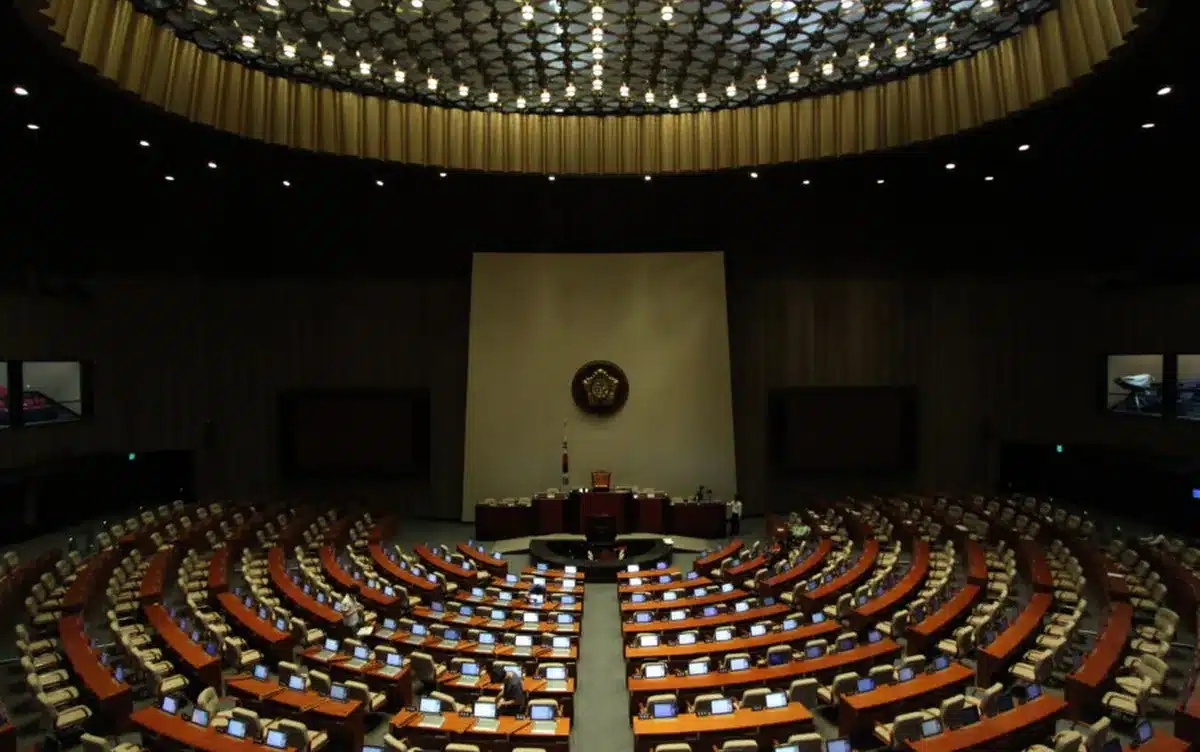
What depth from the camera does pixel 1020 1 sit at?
15.1 metres

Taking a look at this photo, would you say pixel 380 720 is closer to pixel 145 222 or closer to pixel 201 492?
pixel 201 492

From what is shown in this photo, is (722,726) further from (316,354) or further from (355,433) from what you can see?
(316,354)

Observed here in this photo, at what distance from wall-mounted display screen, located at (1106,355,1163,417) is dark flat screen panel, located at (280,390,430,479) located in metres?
22.9

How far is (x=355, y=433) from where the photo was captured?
1081 inches

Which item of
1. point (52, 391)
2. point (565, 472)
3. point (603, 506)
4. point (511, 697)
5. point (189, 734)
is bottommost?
point (511, 697)

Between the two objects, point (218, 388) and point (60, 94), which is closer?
point (60, 94)

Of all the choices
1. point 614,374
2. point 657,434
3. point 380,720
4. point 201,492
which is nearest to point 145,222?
point 201,492

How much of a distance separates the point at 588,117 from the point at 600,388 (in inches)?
350

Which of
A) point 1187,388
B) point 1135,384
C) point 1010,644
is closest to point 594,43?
point 1010,644

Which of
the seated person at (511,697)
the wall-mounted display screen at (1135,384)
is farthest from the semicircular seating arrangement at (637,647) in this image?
the wall-mounted display screen at (1135,384)

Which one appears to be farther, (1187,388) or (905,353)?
(905,353)

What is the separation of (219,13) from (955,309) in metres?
24.1

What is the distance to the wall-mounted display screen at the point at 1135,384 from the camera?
24641 mm

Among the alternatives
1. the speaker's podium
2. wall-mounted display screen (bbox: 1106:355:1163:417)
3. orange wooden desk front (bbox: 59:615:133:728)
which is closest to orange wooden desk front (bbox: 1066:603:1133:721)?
orange wooden desk front (bbox: 59:615:133:728)
